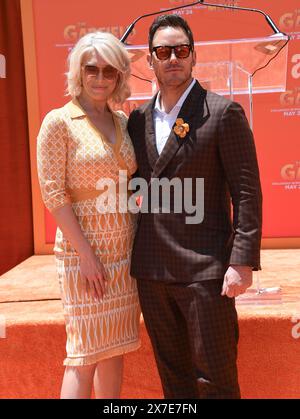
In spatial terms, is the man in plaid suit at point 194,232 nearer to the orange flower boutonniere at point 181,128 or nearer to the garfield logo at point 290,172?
the orange flower boutonniere at point 181,128

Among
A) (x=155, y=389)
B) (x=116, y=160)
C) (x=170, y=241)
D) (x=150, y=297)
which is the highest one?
(x=116, y=160)

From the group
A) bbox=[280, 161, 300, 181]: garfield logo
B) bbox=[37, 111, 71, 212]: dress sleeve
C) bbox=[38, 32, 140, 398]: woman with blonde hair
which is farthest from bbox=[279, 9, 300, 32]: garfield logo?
bbox=[37, 111, 71, 212]: dress sleeve

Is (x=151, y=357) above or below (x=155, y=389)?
above

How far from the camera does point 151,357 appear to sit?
7.78 ft

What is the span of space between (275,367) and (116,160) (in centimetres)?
119

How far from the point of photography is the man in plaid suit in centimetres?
174

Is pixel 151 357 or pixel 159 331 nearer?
pixel 159 331

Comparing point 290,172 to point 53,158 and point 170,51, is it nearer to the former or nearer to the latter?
point 170,51

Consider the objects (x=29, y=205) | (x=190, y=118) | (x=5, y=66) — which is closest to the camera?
(x=190, y=118)

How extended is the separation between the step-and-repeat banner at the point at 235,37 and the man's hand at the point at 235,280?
281cm

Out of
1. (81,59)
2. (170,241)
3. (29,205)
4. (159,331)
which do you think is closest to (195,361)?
(159,331)

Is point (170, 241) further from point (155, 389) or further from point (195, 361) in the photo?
point (155, 389)

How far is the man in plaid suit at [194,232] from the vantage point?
1.74 meters

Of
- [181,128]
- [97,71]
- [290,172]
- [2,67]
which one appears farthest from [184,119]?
[2,67]
